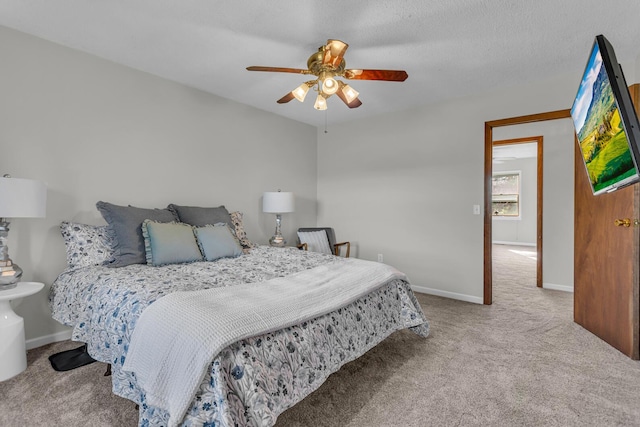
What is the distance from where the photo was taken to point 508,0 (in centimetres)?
200

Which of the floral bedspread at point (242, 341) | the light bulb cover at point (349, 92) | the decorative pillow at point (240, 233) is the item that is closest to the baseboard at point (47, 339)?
the floral bedspread at point (242, 341)

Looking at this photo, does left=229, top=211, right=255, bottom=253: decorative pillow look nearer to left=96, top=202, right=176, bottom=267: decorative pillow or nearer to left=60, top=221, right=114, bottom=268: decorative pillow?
left=96, top=202, right=176, bottom=267: decorative pillow

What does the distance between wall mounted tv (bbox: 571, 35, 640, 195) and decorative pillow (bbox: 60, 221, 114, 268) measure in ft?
10.2

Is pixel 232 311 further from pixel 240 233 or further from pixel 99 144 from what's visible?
pixel 99 144

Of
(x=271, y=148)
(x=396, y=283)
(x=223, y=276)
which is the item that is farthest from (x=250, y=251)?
(x=271, y=148)

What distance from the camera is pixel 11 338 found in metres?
1.97

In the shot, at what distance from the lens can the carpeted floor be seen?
1646 mm

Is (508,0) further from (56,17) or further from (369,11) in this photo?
(56,17)

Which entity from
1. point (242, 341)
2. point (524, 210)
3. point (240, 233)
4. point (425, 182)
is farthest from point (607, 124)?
point (524, 210)

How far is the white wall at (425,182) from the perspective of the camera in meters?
3.60

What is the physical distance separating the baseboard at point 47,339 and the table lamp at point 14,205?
2.27 feet

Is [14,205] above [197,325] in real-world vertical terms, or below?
above

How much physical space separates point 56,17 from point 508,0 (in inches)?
122

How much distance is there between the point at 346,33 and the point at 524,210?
27.1 feet
